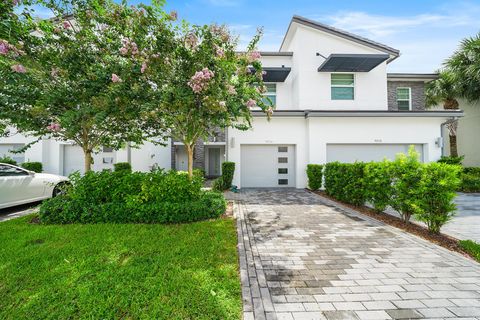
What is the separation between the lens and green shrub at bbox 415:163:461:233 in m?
4.59

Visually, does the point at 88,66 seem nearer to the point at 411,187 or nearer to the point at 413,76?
the point at 411,187

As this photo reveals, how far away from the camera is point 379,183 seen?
6008 mm

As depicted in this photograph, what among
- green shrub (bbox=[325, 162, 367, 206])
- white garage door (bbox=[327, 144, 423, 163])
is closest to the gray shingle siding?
white garage door (bbox=[327, 144, 423, 163])

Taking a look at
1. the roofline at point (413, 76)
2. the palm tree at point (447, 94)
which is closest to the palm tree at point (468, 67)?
the palm tree at point (447, 94)

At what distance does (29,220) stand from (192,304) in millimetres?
5933

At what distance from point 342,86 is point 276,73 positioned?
386cm

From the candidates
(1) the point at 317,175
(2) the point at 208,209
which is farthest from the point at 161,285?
(1) the point at 317,175

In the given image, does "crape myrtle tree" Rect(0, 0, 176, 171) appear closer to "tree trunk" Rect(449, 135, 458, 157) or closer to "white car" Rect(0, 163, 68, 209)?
"white car" Rect(0, 163, 68, 209)

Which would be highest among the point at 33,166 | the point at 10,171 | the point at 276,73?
the point at 276,73

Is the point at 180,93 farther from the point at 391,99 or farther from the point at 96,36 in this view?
the point at 391,99

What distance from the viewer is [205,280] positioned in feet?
10.0

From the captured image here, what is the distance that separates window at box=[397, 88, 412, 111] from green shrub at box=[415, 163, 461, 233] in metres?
12.8

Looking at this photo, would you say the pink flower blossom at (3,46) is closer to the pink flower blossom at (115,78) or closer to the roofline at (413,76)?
the pink flower blossom at (115,78)

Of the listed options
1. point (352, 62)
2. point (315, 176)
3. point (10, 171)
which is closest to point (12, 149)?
point (10, 171)
